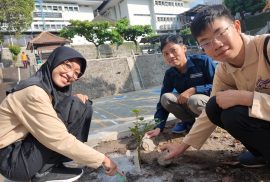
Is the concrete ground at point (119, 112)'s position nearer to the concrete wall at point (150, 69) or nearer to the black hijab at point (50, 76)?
the black hijab at point (50, 76)

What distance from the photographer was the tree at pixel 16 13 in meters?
14.3

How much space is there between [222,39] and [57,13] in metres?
31.3

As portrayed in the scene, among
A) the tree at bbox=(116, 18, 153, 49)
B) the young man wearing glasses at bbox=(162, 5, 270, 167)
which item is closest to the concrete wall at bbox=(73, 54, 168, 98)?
the tree at bbox=(116, 18, 153, 49)

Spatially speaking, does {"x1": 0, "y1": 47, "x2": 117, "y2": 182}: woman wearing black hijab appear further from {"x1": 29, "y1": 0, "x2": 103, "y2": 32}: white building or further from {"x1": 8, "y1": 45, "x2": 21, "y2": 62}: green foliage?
{"x1": 29, "y1": 0, "x2": 103, "y2": 32}: white building

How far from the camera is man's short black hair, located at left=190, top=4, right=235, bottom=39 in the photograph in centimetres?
146

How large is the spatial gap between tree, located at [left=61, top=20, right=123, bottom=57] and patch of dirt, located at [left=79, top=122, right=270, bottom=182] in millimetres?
21203

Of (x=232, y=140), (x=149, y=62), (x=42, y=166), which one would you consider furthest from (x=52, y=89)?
(x=149, y=62)

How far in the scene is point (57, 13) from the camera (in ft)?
99.5

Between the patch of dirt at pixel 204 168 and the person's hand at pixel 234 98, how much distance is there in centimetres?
48

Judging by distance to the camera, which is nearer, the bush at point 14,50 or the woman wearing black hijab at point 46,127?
the woman wearing black hijab at point 46,127

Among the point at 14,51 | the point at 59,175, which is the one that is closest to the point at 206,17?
the point at 59,175

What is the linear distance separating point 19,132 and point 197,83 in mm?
1648

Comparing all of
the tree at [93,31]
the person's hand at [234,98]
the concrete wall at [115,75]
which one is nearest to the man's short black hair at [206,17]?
the person's hand at [234,98]

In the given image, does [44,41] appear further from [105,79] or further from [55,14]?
[55,14]
